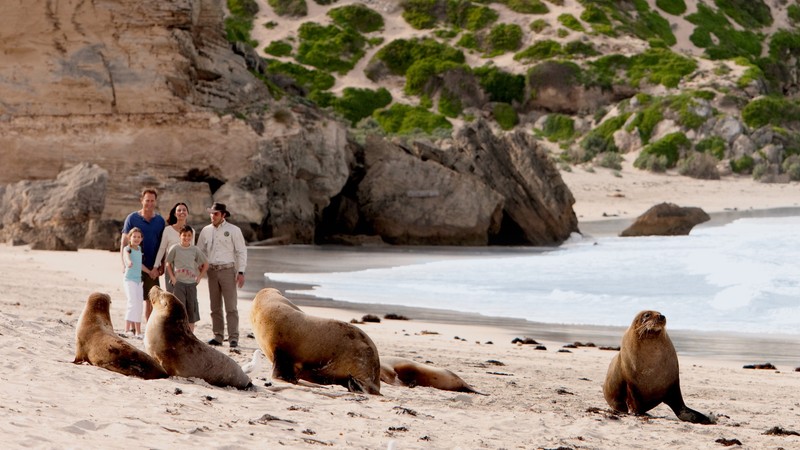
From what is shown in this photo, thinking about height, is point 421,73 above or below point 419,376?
above

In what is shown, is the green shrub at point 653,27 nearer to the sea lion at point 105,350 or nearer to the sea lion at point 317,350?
the sea lion at point 317,350

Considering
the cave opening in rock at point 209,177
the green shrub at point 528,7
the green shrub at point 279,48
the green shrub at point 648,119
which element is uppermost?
the green shrub at point 528,7

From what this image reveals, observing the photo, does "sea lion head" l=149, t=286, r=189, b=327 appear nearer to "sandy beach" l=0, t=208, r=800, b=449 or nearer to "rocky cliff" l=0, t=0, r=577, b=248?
"sandy beach" l=0, t=208, r=800, b=449

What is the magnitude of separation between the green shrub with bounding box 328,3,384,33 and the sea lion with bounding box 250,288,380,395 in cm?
5535

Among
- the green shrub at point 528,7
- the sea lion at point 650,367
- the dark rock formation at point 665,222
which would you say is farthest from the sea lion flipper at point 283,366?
the green shrub at point 528,7

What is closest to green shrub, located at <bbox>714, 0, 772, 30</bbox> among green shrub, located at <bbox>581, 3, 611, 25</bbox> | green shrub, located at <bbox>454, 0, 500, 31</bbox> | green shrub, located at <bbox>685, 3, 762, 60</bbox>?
green shrub, located at <bbox>685, 3, 762, 60</bbox>

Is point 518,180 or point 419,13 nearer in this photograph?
point 518,180

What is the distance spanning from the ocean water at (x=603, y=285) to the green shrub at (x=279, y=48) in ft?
123

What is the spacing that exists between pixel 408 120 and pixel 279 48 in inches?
402

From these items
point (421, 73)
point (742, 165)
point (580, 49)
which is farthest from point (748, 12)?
point (742, 165)

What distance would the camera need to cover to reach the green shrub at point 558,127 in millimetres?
52375

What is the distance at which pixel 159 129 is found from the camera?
2441 cm

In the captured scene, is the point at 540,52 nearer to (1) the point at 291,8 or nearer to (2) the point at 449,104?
(2) the point at 449,104

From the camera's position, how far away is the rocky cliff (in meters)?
24.0
